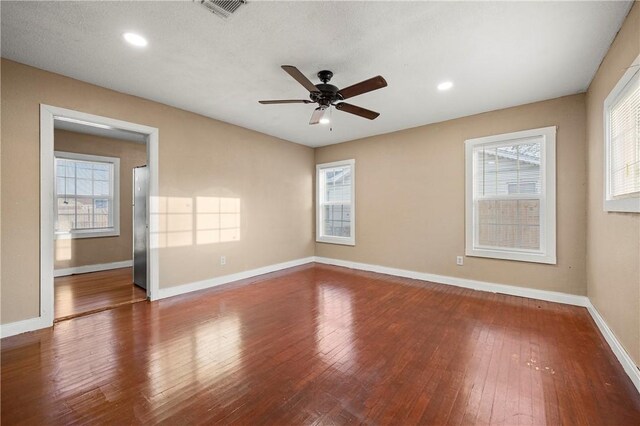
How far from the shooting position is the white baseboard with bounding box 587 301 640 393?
1.92m

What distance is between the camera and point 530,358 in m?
2.26

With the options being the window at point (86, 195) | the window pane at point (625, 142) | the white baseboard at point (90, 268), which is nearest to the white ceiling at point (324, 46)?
the window pane at point (625, 142)

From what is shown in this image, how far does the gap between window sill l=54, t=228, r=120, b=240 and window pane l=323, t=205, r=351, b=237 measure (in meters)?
4.51

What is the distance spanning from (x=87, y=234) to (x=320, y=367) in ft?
18.5

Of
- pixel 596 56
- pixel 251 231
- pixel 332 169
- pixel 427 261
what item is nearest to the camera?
pixel 596 56

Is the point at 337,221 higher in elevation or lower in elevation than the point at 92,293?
higher

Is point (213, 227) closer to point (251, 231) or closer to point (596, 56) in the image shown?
point (251, 231)

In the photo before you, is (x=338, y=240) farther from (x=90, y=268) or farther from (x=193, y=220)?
(x=90, y=268)

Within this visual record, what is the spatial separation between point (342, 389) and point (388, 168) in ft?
13.2

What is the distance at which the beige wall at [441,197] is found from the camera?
344cm

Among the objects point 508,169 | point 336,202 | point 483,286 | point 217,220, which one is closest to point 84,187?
point 217,220

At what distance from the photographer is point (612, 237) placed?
241 centimetres

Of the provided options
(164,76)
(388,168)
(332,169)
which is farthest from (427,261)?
(164,76)

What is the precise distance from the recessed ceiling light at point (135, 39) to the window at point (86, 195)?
4.11 metres
